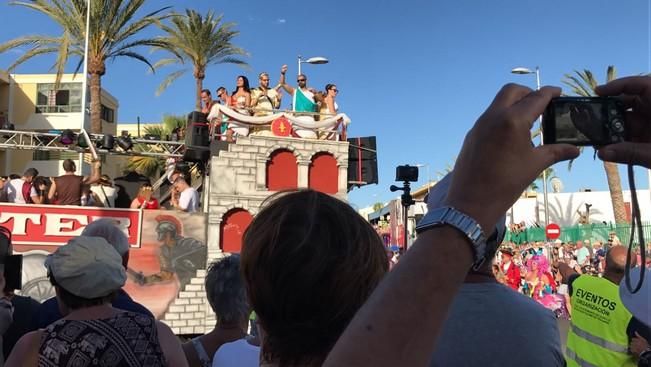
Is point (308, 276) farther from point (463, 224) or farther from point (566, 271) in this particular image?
point (566, 271)

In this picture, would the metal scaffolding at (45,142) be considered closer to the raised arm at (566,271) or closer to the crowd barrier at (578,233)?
the raised arm at (566,271)

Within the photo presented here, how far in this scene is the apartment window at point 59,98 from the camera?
3200 centimetres

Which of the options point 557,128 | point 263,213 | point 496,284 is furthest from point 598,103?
point 496,284

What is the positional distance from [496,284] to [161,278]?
1073 centimetres

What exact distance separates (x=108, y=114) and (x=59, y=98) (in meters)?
4.11

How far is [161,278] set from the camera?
11.5m

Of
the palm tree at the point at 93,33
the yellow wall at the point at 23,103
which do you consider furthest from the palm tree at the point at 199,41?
the yellow wall at the point at 23,103

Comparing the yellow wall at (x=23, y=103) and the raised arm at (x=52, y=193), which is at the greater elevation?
the yellow wall at (x=23, y=103)

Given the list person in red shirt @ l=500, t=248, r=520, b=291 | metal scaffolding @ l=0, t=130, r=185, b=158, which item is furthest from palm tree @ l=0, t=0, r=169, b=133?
person in red shirt @ l=500, t=248, r=520, b=291

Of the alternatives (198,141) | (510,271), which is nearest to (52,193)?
(198,141)

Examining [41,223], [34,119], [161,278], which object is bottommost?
[161,278]

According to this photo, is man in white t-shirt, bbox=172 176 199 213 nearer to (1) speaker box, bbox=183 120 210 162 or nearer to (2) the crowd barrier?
(1) speaker box, bbox=183 120 210 162

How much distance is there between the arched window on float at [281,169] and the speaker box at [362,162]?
265cm

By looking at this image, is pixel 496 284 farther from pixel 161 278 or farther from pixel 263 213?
pixel 161 278
